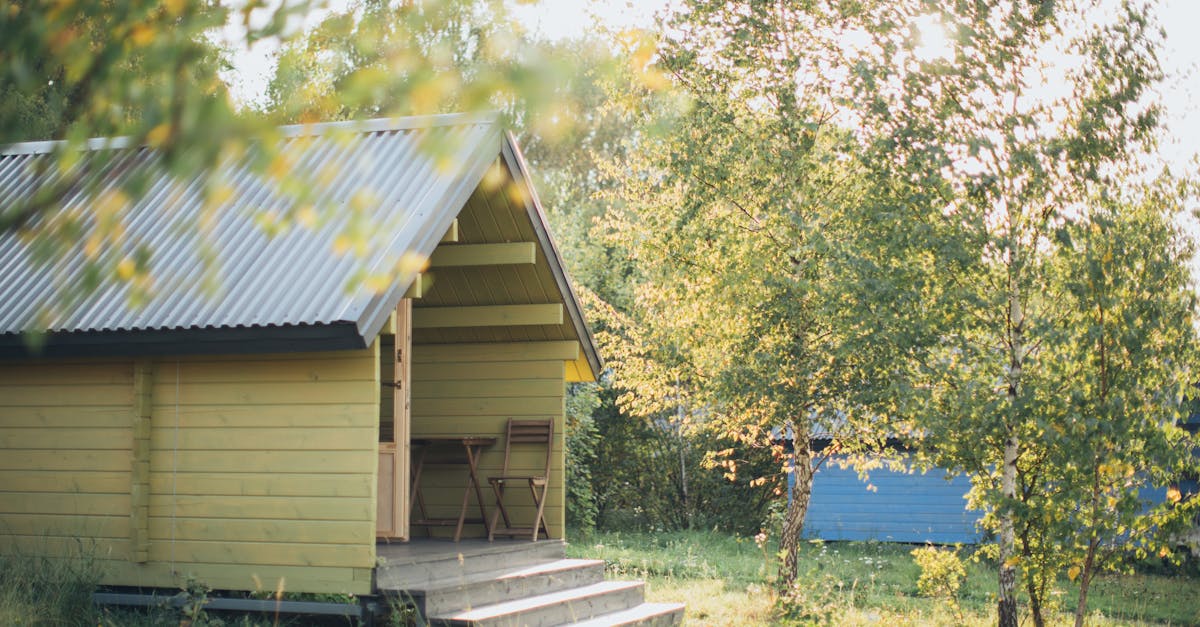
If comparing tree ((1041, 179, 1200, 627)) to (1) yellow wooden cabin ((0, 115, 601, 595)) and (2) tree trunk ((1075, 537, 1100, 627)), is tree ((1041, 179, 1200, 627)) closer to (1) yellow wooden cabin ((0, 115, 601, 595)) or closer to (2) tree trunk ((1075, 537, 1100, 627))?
(2) tree trunk ((1075, 537, 1100, 627))

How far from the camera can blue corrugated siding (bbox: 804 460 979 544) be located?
18.5 meters

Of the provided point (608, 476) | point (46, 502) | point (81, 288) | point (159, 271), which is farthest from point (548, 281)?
point (608, 476)

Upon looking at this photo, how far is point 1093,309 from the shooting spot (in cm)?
894

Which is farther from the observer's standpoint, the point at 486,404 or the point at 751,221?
the point at 751,221

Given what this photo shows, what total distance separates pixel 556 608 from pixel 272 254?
307cm

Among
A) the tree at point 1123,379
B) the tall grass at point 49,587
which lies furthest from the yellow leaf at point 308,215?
the tree at point 1123,379

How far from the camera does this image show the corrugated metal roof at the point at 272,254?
23.9ft

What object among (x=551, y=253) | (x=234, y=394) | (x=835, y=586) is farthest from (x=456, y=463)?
(x=835, y=586)

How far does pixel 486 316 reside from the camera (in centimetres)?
1000

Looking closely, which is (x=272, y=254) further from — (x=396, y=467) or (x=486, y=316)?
(x=486, y=316)

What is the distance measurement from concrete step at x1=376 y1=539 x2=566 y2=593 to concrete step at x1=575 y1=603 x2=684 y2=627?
81 centimetres

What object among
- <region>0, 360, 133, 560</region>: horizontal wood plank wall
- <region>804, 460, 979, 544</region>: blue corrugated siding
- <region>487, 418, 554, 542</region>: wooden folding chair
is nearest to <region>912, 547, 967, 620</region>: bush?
<region>487, 418, 554, 542</region>: wooden folding chair

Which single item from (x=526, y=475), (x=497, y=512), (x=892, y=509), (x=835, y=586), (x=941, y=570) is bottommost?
(x=835, y=586)

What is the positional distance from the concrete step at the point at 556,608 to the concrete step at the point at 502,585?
0.07 m
